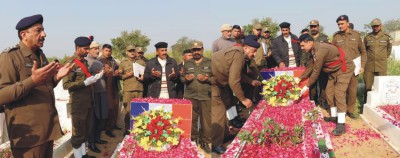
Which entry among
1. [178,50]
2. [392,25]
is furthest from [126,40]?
[392,25]

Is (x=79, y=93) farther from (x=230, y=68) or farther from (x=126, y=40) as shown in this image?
(x=126, y=40)

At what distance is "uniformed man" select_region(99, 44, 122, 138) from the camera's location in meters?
7.50

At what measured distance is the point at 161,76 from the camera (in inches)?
281

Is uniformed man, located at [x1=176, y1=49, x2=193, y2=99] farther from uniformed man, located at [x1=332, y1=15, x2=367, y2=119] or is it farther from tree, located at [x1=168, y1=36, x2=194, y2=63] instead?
tree, located at [x1=168, y1=36, x2=194, y2=63]

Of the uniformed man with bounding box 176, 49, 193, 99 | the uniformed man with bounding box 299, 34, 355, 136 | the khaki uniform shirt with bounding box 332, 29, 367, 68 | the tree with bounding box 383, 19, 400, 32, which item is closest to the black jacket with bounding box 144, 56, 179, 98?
the uniformed man with bounding box 176, 49, 193, 99

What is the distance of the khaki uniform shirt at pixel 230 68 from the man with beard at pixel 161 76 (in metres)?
1.49

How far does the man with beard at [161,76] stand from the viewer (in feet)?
23.5

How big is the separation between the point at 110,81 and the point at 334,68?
5301mm

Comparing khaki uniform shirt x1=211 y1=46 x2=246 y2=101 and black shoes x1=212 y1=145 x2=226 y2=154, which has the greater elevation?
khaki uniform shirt x1=211 y1=46 x2=246 y2=101

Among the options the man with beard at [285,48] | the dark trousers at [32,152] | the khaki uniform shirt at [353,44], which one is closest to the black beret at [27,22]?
the dark trousers at [32,152]

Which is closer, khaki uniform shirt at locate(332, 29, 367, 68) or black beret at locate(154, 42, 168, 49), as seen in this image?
black beret at locate(154, 42, 168, 49)

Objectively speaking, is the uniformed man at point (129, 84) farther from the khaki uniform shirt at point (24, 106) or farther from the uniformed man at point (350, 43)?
the uniformed man at point (350, 43)

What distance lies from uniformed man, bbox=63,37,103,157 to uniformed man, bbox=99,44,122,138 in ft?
3.95

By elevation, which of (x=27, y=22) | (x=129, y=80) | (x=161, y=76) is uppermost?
(x=27, y=22)
